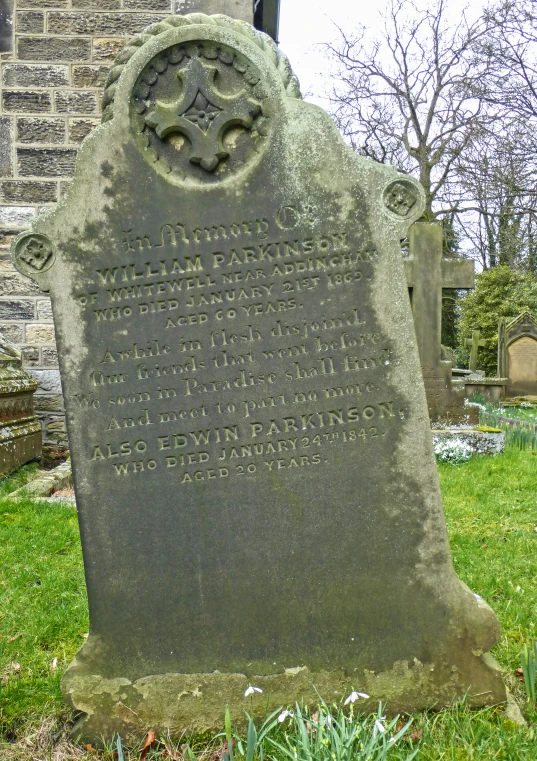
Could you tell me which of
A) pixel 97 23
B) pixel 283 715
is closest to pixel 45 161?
pixel 97 23

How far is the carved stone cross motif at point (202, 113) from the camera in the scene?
256 centimetres

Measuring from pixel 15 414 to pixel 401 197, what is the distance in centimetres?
510

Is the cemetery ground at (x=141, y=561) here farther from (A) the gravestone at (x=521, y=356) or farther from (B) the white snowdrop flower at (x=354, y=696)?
(A) the gravestone at (x=521, y=356)

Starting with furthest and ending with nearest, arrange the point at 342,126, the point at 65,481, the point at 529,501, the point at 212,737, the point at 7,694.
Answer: the point at 342,126 → the point at 65,481 → the point at 529,501 → the point at 7,694 → the point at 212,737

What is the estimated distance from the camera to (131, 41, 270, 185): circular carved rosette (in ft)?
8.43

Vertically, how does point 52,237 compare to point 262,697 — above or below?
above

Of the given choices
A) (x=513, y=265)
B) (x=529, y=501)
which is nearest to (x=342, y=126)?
(x=513, y=265)

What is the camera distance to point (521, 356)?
58.8 feet

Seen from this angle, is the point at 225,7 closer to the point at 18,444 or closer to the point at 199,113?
the point at 18,444

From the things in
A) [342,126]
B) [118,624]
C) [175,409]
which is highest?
[342,126]

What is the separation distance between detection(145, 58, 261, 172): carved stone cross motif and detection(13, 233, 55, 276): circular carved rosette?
657 mm

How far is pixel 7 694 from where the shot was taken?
2.70m

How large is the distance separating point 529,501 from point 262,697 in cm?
373

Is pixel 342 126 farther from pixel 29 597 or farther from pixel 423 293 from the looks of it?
pixel 29 597
